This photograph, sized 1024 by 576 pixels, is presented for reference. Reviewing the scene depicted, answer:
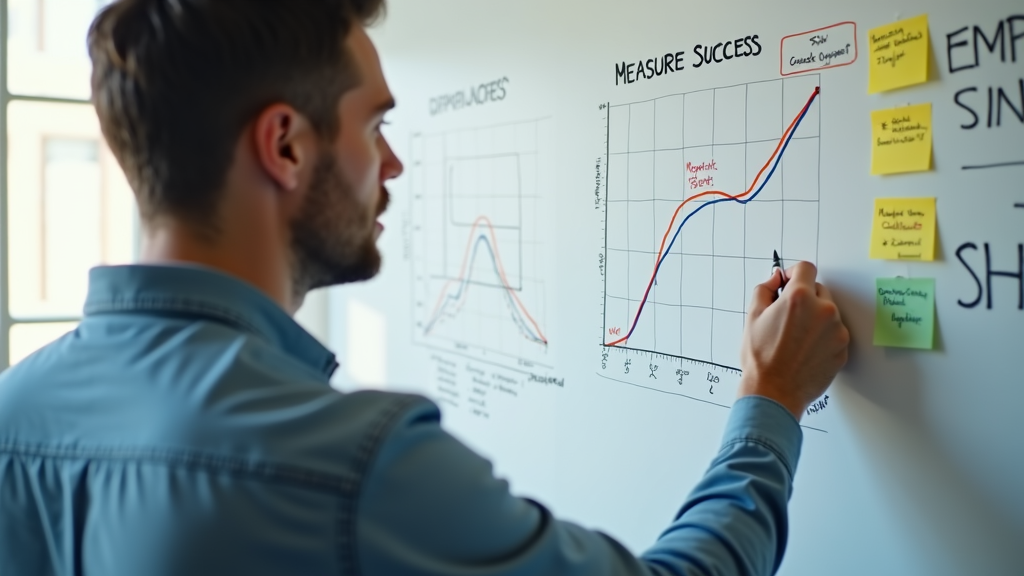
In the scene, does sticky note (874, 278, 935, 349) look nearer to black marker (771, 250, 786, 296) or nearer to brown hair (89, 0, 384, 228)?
black marker (771, 250, 786, 296)

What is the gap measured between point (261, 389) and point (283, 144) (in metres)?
0.26

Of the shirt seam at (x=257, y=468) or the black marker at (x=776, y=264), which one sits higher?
the black marker at (x=776, y=264)

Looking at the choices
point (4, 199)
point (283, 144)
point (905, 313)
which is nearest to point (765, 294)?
point (905, 313)

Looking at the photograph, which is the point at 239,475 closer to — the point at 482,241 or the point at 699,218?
the point at 699,218

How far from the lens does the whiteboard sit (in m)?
0.85

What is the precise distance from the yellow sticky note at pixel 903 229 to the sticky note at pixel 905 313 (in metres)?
0.03

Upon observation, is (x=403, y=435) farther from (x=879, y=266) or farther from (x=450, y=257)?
(x=450, y=257)

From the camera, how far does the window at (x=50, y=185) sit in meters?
2.25

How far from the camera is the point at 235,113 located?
2.56ft

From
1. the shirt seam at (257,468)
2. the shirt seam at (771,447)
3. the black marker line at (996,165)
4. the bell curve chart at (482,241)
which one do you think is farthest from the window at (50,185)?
the black marker line at (996,165)

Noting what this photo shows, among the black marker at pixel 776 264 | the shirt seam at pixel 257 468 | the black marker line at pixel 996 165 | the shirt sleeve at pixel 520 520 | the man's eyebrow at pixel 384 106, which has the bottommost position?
the shirt sleeve at pixel 520 520

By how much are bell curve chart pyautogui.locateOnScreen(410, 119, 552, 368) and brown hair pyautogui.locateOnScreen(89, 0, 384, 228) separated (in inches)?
27.0

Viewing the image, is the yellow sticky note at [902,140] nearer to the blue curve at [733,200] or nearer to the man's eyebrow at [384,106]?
the blue curve at [733,200]

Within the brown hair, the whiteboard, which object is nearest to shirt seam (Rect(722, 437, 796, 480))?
the whiteboard
